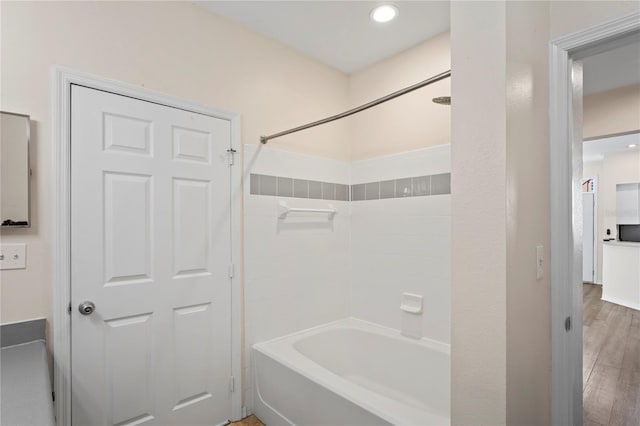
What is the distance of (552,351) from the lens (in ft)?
4.49

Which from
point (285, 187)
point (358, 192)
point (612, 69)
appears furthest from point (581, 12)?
point (285, 187)

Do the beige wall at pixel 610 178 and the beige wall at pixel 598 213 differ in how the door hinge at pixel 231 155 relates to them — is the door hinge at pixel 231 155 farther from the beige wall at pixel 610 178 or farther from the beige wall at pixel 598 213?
the beige wall at pixel 598 213

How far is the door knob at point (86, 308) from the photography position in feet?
5.17

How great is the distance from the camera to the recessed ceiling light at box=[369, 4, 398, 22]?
201 cm

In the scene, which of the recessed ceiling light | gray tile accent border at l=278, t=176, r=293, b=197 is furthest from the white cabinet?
gray tile accent border at l=278, t=176, r=293, b=197

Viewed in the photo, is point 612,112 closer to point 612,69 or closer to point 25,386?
point 612,69

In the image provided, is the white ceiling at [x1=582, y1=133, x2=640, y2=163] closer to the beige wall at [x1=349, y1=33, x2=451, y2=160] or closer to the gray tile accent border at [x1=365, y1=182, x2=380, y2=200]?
the beige wall at [x1=349, y1=33, x2=451, y2=160]

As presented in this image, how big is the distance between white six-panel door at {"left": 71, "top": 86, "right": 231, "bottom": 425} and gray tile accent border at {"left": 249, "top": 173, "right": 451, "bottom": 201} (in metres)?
0.33

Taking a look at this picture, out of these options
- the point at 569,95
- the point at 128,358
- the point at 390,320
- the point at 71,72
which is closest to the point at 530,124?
the point at 569,95

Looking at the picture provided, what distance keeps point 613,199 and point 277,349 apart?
A: 6583 mm

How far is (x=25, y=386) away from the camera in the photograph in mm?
1036

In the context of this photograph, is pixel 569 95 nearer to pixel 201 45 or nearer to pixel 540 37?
pixel 540 37

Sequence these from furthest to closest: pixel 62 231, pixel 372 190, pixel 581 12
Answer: pixel 372 190 < pixel 62 231 < pixel 581 12

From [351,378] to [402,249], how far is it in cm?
109
